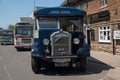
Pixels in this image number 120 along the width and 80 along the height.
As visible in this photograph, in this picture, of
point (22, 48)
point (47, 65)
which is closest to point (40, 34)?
point (47, 65)

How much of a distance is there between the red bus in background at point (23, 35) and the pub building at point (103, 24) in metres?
5.69

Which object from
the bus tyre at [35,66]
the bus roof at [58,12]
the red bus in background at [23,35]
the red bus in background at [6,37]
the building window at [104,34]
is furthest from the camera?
the red bus in background at [6,37]

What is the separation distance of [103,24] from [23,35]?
8262 mm

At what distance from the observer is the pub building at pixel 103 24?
2398 centimetres

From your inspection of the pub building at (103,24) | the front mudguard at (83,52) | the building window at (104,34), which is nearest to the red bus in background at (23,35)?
the pub building at (103,24)

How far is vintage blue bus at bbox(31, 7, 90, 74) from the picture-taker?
45.8 ft

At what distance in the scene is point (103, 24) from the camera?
26.5m

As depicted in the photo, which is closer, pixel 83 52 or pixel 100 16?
pixel 83 52

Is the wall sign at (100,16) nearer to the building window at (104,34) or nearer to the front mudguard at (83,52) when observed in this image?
→ the building window at (104,34)

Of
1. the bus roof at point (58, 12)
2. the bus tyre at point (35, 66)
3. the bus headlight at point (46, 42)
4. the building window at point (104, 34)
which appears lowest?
→ the bus tyre at point (35, 66)

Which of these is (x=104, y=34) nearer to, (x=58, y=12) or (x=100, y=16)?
(x=100, y=16)

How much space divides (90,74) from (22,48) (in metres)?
18.4

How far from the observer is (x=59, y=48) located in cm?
1403

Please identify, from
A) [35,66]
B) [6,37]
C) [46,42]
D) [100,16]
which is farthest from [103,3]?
[6,37]
